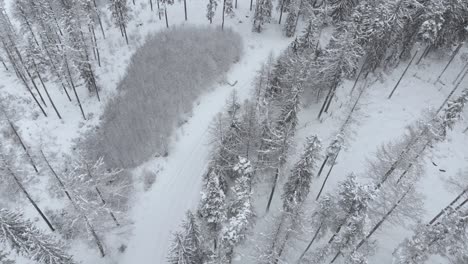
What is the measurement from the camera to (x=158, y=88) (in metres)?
46.5

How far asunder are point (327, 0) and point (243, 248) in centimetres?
4138

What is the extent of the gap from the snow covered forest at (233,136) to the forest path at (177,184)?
0.64 feet

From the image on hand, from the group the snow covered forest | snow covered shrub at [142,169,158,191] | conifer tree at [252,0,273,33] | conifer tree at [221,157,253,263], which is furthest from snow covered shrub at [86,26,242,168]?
conifer tree at [221,157,253,263]

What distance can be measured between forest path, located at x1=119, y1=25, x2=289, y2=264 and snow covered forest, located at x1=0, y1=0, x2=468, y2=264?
0.64ft

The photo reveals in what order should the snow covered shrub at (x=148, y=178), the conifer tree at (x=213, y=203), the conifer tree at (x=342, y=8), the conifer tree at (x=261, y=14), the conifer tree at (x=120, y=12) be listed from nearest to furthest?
the conifer tree at (x=213, y=203), the snow covered shrub at (x=148, y=178), the conifer tree at (x=342, y=8), the conifer tree at (x=120, y=12), the conifer tree at (x=261, y=14)

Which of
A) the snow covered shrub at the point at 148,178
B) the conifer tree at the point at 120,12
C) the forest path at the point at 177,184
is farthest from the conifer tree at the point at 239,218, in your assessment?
the conifer tree at the point at 120,12

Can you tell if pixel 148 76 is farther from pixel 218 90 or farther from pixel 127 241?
pixel 127 241

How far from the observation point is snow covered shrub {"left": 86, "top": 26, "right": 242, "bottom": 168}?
1601 inches

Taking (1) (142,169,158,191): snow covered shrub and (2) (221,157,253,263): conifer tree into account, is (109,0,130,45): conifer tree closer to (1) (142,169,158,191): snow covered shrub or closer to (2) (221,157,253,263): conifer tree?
(1) (142,169,158,191): snow covered shrub

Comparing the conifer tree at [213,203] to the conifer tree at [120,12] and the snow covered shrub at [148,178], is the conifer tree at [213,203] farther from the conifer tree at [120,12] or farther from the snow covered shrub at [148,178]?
the conifer tree at [120,12]

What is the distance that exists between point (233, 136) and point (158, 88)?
19.1 metres

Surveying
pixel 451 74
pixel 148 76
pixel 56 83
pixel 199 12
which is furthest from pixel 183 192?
pixel 451 74

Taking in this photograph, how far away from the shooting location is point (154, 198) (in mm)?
35938

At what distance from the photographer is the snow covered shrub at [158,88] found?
133 ft
